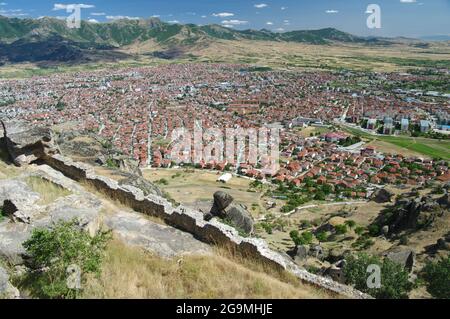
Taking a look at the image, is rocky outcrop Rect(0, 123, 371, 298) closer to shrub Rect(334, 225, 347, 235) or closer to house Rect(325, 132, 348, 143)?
shrub Rect(334, 225, 347, 235)

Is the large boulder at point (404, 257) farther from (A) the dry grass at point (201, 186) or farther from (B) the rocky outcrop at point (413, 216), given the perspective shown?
(A) the dry grass at point (201, 186)

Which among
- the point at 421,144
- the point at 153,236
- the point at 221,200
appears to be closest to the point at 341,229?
the point at 221,200

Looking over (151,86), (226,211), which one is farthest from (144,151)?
(151,86)

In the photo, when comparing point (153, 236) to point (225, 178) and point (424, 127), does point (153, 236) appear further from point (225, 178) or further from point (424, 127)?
point (424, 127)

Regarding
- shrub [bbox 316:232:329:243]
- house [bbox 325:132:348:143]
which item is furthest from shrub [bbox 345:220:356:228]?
house [bbox 325:132:348:143]

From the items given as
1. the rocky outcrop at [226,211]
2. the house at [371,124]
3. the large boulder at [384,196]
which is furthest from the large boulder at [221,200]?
the house at [371,124]

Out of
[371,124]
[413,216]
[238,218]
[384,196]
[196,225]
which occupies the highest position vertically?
[196,225]
